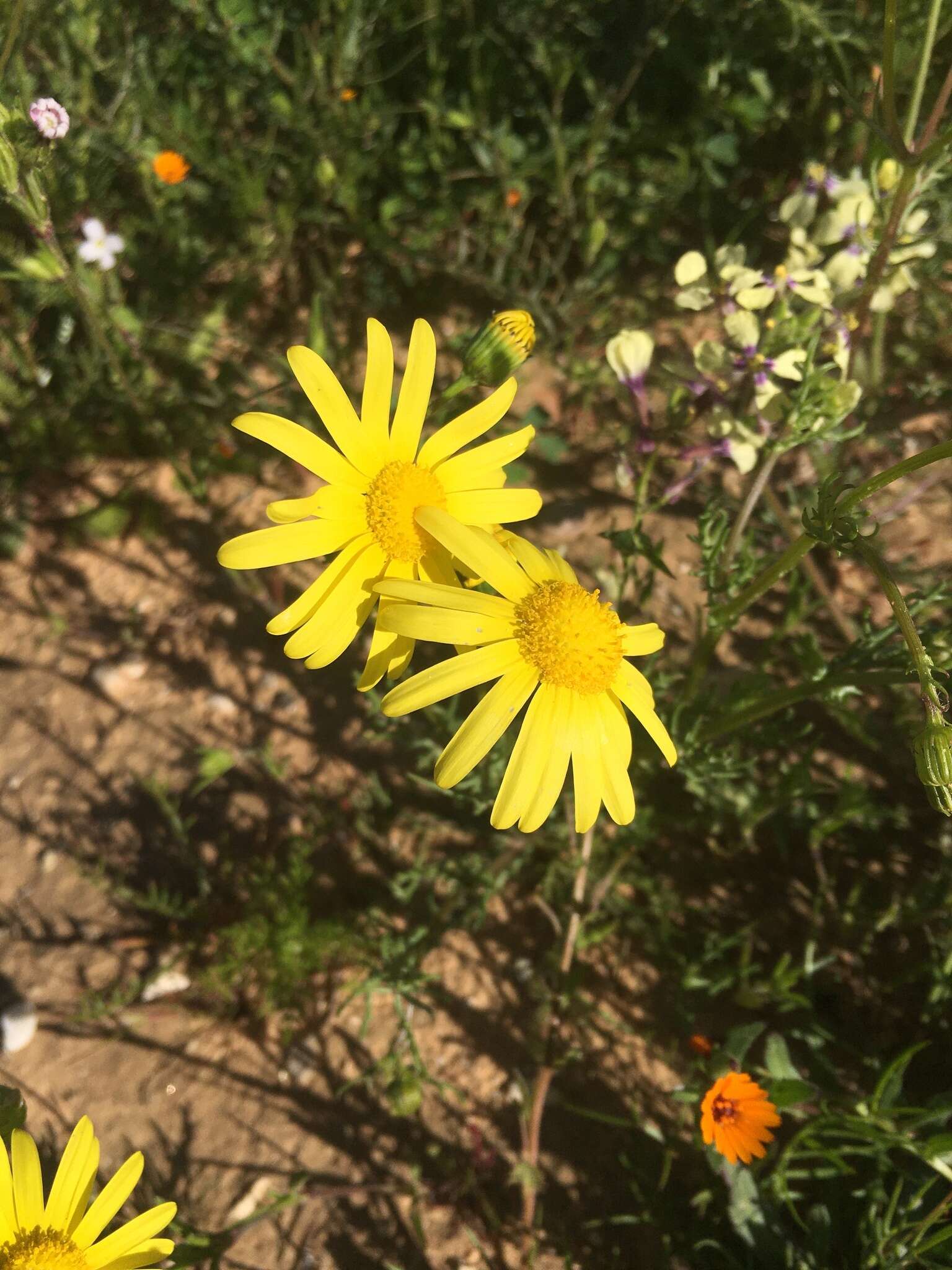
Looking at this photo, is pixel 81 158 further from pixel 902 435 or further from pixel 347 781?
pixel 902 435

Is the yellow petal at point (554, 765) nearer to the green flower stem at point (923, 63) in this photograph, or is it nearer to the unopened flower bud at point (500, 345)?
the unopened flower bud at point (500, 345)

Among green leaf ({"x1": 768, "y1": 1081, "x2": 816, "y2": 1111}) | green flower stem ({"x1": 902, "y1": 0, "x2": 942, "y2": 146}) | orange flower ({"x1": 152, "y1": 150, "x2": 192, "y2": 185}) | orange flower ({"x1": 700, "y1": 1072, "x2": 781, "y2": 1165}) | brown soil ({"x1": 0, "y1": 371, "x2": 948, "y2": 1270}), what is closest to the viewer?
green flower stem ({"x1": 902, "y1": 0, "x2": 942, "y2": 146})

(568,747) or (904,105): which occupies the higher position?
(904,105)

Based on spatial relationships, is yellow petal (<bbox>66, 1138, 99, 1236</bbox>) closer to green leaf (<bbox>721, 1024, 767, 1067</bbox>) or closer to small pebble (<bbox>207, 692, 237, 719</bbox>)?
green leaf (<bbox>721, 1024, 767, 1067</bbox>)

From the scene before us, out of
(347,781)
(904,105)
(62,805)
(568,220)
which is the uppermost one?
(904,105)

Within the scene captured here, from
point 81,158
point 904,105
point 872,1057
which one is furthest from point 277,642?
point 904,105

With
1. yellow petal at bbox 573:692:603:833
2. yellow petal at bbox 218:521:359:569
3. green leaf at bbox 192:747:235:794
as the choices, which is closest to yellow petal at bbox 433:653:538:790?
yellow petal at bbox 573:692:603:833
